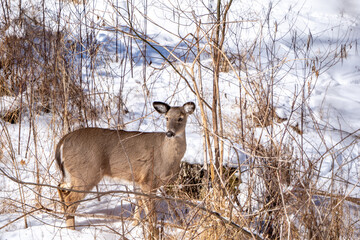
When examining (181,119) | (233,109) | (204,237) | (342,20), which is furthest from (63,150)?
(342,20)

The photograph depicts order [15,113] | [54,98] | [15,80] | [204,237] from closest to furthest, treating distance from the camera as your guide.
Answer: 1. [204,237]
2. [54,98]
3. [15,113]
4. [15,80]

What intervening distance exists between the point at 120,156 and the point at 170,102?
30.4 inches

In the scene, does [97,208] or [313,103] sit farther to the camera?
[313,103]

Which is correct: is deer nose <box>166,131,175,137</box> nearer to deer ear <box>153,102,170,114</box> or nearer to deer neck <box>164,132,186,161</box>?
deer neck <box>164,132,186,161</box>

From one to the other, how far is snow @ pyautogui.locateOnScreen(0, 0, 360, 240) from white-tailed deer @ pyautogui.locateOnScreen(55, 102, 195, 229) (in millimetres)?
158

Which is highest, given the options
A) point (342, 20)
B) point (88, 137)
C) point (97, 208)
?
point (342, 20)

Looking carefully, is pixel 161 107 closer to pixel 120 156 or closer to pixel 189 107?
pixel 189 107

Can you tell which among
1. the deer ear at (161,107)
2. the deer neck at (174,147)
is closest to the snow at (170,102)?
the deer ear at (161,107)

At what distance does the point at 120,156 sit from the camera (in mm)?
4309

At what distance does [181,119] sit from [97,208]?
1366mm

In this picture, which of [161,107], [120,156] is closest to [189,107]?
[161,107]

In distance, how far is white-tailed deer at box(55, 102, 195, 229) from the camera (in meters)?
4.11

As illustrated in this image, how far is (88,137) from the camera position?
13.6 ft

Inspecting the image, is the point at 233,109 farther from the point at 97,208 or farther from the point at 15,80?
the point at 15,80
